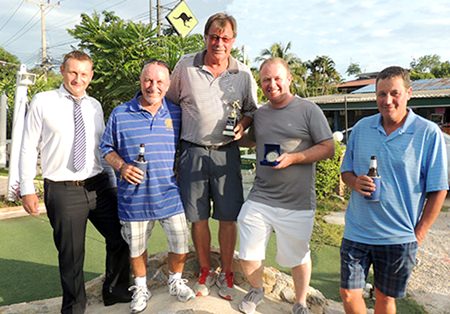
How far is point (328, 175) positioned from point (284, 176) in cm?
578

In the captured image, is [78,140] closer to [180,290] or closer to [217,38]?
[217,38]

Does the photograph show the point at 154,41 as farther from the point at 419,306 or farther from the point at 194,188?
the point at 419,306

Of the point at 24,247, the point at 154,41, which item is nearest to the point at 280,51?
the point at 154,41

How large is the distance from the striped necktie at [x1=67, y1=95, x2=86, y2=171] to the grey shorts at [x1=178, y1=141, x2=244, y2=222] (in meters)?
0.77

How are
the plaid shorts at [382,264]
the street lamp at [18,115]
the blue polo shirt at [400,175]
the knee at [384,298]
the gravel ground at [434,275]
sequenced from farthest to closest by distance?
the street lamp at [18,115] → the gravel ground at [434,275] → the knee at [384,298] → the plaid shorts at [382,264] → the blue polo shirt at [400,175]

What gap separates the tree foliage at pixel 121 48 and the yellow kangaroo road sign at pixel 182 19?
0.92ft

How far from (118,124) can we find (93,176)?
1.69 ft

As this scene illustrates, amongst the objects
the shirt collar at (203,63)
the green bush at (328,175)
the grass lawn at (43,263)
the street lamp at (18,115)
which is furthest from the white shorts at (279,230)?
the green bush at (328,175)

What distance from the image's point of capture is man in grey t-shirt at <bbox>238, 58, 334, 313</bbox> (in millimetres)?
2887

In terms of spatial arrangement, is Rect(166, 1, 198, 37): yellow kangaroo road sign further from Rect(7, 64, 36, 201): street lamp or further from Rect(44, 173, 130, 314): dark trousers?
Rect(44, 173, 130, 314): dark trousers

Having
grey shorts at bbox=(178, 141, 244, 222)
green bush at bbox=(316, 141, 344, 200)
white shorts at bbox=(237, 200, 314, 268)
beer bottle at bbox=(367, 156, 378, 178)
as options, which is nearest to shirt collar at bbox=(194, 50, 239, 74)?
grey shorts at bbox=(178, 141, 244, 222)

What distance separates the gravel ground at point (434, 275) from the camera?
4.16 m

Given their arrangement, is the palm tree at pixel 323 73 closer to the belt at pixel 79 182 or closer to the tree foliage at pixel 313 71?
the tree foliage at pixel 313 71

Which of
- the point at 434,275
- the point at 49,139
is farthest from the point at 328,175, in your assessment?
the point at 49,139
